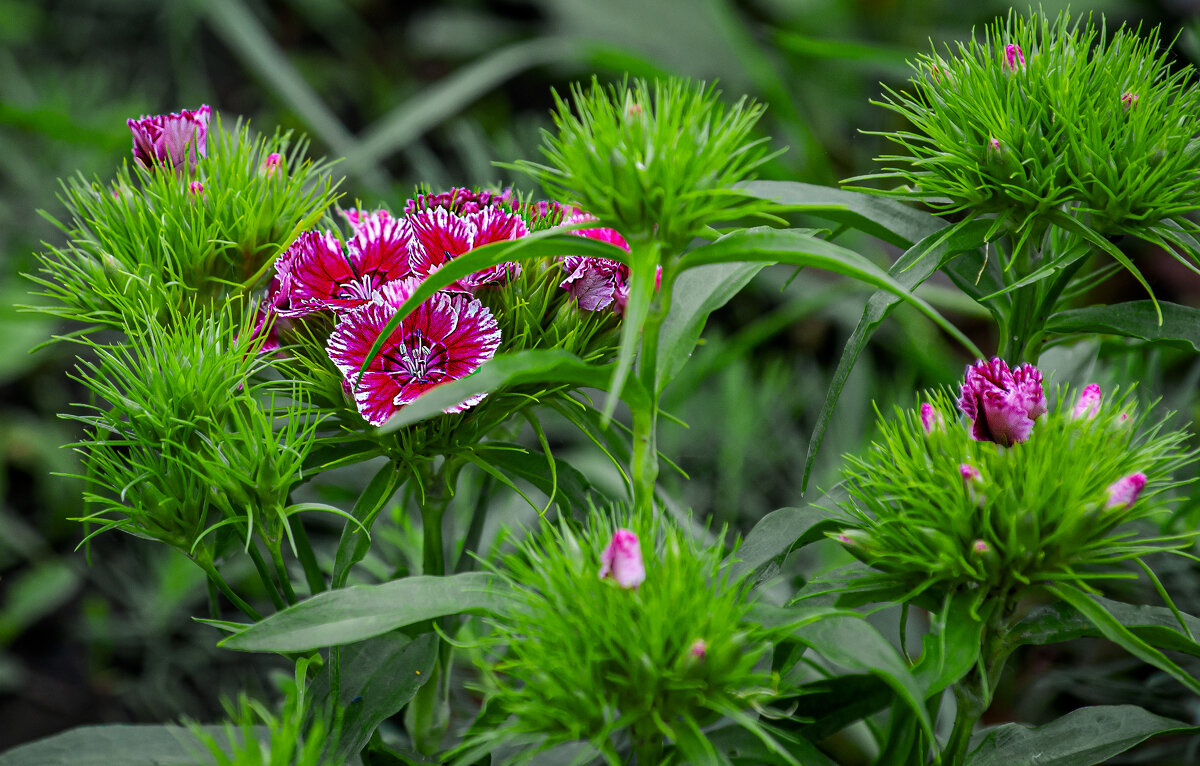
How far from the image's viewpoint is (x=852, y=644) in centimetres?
45

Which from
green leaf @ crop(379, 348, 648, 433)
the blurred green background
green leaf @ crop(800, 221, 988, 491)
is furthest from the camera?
the blurred green background

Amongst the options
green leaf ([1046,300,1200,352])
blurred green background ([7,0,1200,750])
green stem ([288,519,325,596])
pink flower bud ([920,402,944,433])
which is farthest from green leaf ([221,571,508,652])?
blurred green background ([7,0,1200,750])

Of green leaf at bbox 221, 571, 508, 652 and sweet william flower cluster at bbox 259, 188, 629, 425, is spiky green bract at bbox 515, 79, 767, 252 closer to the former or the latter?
sweet william flower cluster at bbox 259, 188, 629, 425

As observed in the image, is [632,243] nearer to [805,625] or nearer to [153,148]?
[805,625]

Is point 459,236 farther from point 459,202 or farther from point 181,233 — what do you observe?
point 181,233

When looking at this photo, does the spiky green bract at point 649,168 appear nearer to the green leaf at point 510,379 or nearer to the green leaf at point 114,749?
the green leaf at point 510,379

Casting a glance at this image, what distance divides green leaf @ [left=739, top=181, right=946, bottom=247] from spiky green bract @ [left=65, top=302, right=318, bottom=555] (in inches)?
11.4

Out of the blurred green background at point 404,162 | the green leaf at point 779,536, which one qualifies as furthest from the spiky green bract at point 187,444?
the blurred green background at point 404,162

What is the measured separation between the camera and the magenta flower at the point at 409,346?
0.51 metres

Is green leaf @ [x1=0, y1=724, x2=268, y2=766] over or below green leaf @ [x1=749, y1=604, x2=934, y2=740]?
below

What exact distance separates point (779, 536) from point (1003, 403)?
0.14 meters

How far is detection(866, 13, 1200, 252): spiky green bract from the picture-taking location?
53 cm

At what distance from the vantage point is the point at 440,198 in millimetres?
607

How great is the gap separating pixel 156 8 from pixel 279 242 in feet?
6.78
